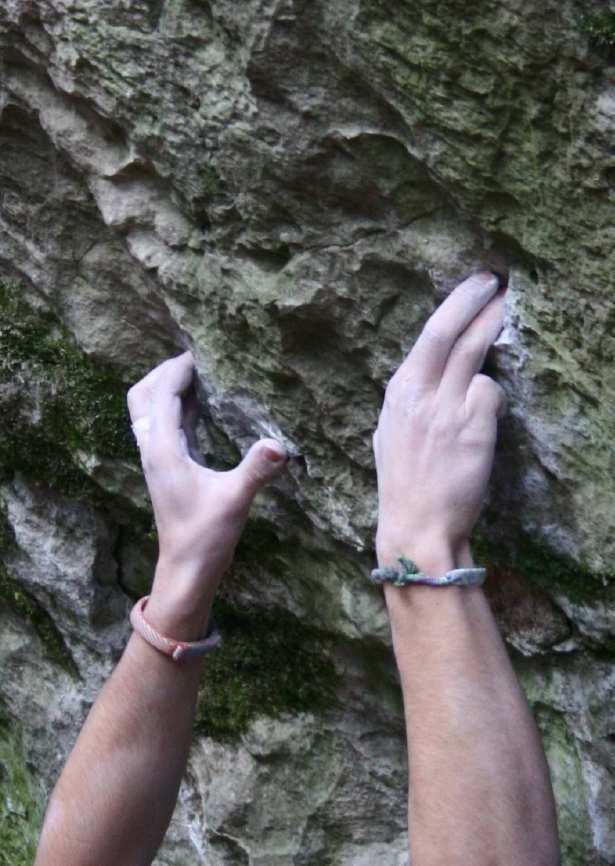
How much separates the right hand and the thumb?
192mm

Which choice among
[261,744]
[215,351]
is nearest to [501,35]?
[215,351]

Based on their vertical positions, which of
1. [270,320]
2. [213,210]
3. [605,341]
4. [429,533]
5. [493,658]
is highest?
[213,210]

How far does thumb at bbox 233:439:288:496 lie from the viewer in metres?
1.38

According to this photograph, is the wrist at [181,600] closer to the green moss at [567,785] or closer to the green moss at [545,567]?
the green moss at [545,567]

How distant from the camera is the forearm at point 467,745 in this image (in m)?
1.08

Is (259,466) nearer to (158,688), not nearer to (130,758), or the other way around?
(158,688)

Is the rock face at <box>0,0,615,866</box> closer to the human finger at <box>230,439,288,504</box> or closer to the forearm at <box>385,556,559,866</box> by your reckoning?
the human finger at <box>230,439,288,504</box>

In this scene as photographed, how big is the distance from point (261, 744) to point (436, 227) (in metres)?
0.94

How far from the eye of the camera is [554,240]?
3.74 feet

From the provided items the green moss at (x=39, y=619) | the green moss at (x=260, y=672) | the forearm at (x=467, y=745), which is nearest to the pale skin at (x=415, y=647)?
the forearm at (x=467, y=745)

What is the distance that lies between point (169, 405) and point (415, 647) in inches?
21.0

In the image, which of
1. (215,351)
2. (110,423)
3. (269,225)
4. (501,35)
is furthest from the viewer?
(110,423)

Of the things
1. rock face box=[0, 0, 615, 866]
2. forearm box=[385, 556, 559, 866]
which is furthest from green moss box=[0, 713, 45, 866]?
forearm box=[385, 556, 559, 866]

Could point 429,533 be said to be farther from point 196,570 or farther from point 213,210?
point 213,210
